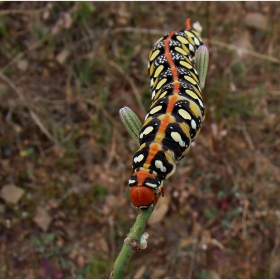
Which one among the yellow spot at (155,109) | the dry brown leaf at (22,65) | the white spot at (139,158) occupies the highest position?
the yellow spot at (155,109)

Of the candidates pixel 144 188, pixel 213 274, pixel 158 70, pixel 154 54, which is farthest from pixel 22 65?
pixel 144 188

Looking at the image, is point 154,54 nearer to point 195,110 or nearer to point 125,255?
point 195,110

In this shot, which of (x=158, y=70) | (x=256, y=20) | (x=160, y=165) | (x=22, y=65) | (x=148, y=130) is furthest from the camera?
(x=256, y=20)

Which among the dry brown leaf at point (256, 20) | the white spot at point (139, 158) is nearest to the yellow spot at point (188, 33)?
the white spot at point (139, 158)

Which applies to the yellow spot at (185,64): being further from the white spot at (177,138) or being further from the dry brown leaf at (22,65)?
the dry brown leaf at (22,65)

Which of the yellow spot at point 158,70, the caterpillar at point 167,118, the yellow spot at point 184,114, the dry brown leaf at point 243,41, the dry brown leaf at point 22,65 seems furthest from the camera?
the dry brown leaf at point 243,41
